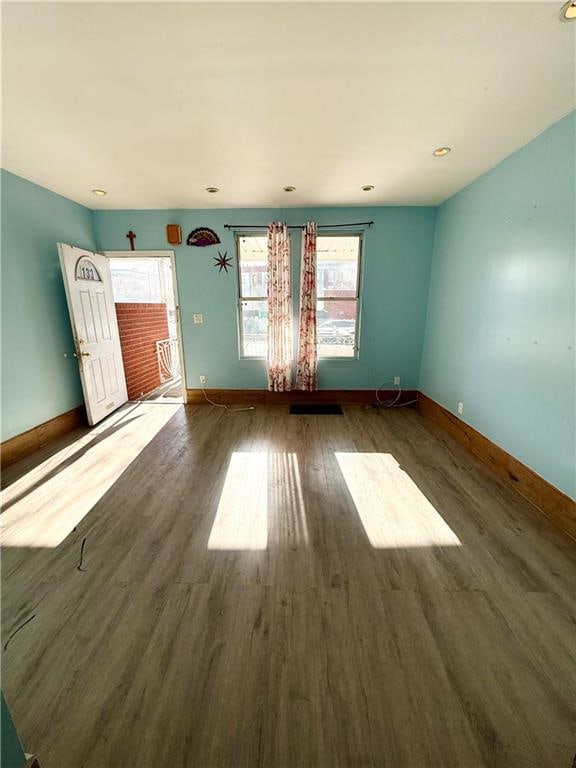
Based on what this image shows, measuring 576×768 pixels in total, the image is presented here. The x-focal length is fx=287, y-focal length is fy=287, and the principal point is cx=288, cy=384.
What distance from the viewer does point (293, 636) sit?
124 cm

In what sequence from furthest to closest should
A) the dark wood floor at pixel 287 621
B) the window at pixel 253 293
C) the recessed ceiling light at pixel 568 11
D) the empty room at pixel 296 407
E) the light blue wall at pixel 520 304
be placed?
1. the window at pixel 253 293
2. the light blue wall at pixel 520 304
3. the recessed ceiling light at pixel 568 11
4. the empty room at pixel 296 407
5. the dark wood floor at pixel 287 621

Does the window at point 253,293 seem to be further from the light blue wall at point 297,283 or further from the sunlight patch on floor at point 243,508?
the sunlight patch on floor at point 243,508

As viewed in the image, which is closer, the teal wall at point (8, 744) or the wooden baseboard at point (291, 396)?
the teal wall at point (8, 744)

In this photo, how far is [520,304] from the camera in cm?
225

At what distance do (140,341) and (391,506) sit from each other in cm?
457

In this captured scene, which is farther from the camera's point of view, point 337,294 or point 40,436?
point 337,294

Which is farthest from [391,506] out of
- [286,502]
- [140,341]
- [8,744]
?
[140,341]

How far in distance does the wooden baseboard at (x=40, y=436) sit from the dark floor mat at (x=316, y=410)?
8.58 ft

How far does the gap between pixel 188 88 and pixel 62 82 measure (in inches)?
26.2

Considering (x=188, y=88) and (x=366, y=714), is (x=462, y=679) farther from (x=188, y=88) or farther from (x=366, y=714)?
(x=188, y=88)

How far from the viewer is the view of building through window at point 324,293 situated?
3799 mm

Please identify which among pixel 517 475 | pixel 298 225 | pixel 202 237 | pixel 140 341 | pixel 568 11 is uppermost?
pixel 568 11

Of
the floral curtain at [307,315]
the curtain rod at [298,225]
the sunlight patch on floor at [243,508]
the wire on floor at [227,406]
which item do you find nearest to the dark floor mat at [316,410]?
the floral curtain at [307,315]

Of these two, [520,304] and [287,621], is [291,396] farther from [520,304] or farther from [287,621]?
[287,621]
